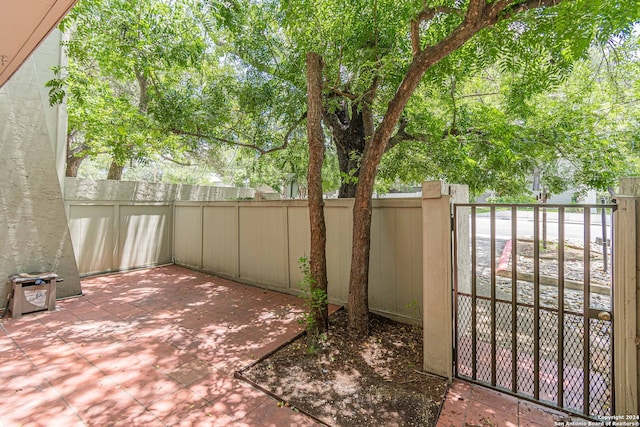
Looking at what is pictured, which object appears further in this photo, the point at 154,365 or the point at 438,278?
the point at 154,365

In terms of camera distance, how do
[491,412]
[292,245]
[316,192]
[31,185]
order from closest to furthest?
[491,412] → [316,192] → [31,185] → [292,245]

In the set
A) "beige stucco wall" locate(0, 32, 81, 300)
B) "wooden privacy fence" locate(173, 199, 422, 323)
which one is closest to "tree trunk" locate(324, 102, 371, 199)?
"wooden privacy fence" locate(173, 199, 422, 323)

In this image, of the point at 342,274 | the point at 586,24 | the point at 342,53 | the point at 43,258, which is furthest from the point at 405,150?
the point at 43,258

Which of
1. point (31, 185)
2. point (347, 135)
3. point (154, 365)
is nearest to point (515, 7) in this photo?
point (347, 135)

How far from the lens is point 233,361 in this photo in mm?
2859

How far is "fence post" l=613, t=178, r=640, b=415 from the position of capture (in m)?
1.77

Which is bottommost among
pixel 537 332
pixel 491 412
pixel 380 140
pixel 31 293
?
pixel 491 412

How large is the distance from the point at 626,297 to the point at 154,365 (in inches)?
145

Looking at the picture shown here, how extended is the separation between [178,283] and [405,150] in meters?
5.15

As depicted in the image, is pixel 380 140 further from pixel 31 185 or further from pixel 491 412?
pixel 31 185

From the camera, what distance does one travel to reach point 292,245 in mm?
4883

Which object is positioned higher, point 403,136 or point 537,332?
point 403,136

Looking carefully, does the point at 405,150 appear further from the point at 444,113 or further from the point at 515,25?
the point at 515,25

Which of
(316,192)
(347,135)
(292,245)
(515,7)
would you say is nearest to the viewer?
(515,7)
